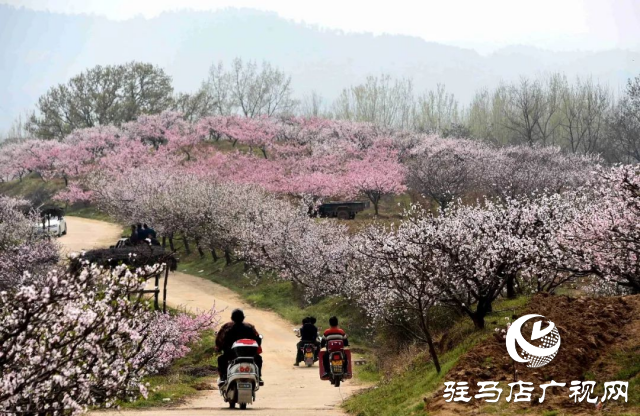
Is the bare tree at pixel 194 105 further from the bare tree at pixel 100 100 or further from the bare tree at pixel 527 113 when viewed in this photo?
the bare tree at pixel 527 113

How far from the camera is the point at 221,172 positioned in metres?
72.6

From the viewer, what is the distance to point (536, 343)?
48.7 feet

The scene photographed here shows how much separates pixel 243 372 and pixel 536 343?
5.30 m

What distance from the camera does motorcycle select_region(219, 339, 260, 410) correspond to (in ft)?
48.7

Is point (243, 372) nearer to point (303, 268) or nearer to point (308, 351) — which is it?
point (308, 351)

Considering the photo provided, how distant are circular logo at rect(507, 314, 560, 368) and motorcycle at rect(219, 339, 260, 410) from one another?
457 cm

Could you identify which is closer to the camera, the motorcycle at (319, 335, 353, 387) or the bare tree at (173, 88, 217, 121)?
the motorcycle at (319, 335, 353, 387)

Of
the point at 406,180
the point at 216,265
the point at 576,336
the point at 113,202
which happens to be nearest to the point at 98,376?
the point at 576,336

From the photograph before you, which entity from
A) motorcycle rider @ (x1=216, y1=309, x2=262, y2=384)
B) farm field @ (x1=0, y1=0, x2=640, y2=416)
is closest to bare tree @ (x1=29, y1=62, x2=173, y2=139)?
farm field @ (x1=0, y1=0, x2=640, y2=416)

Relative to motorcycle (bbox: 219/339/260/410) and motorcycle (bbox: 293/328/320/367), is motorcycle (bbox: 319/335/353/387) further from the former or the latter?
motorcycle (bbox: 293/328/320/367)

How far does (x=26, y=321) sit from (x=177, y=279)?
38.4 m

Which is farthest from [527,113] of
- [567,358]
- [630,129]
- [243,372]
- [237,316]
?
[243,372]

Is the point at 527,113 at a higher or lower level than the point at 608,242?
higher

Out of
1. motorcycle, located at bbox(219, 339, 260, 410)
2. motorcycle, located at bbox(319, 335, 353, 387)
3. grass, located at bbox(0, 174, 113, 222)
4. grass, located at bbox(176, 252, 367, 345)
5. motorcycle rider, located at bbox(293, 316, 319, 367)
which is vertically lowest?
grass, located at bbox(0, 174, 113, 222)
